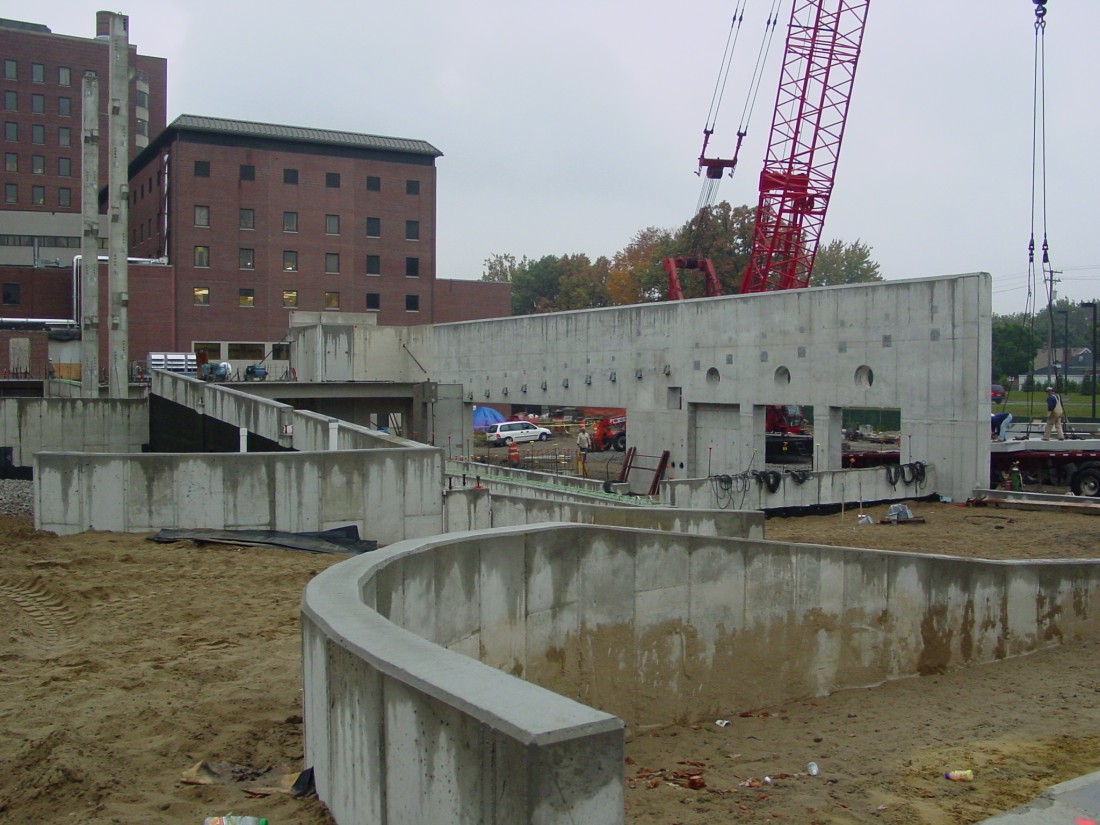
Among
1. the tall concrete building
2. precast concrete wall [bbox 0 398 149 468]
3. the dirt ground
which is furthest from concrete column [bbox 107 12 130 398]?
the tall concrete building

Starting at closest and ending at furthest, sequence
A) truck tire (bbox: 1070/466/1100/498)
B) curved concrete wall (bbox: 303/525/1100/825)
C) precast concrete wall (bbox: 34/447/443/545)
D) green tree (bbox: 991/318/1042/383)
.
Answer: curved concrete wall (bbox: 303/525/1100/825) < precast concrete wall (bbox: 34/447/443/545) < truck tire (bbox: 1070/466/1100/498) < green tree (bbox: 991/318/1042/383)

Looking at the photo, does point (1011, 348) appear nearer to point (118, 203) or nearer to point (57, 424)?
point (118, 203)

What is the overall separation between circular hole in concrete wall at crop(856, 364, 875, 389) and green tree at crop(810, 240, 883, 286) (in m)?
76.3

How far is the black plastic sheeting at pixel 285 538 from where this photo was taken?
12.6 meters

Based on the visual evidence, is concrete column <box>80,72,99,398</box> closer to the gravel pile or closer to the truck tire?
the gravel pile

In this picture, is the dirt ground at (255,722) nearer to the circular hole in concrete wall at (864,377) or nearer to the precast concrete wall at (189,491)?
the precast concrete wall at (189,491)

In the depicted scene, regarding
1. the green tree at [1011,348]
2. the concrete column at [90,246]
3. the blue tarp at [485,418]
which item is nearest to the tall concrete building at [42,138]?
the blue tarp at [485,418]

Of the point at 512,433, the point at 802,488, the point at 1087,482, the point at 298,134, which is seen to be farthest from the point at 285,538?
the point at 298,134

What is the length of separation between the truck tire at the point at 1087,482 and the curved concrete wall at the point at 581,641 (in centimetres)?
1451

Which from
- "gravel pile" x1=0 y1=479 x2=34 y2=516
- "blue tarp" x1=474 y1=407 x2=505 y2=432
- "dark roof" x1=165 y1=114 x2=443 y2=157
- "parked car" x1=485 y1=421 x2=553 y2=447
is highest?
"dark roof" x1=165 y1=114 x2=443 y2=157

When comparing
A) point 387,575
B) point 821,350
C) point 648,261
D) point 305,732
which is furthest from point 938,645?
point 648,261

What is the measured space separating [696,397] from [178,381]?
15.9 metres

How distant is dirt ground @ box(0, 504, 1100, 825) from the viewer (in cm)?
591

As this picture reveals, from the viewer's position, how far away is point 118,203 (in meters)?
31.7
